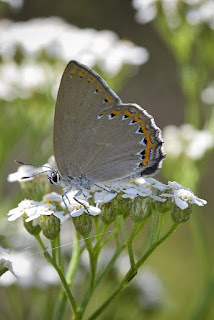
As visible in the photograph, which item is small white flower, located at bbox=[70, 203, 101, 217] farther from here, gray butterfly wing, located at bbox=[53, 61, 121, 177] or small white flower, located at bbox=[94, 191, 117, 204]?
gray butterfly wing, located at bbox=[53, 61, 121, 177]

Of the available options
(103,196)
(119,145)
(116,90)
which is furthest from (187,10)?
(103,196)

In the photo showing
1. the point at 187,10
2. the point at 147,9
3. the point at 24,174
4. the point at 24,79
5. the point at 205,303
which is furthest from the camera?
the point at 147,9

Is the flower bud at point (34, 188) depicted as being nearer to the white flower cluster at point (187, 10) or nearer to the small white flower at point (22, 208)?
the small white flower at point (22, 208)

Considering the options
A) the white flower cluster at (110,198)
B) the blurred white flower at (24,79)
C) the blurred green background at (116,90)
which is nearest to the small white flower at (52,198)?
the white flower cluster at (110,198)

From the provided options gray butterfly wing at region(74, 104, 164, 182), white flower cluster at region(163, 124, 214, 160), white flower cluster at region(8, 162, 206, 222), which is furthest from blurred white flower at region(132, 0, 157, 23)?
white flower cluster at region(8, 162, 206, 222)

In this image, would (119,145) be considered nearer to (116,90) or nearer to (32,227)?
(32,227)
